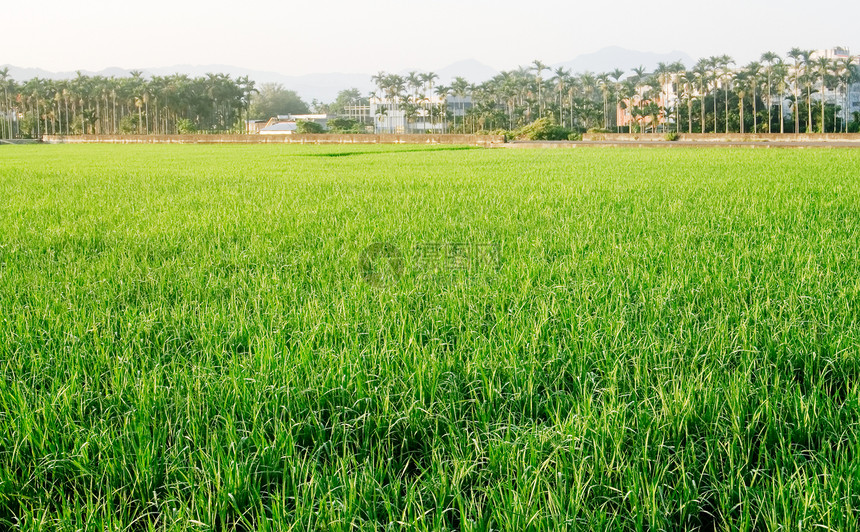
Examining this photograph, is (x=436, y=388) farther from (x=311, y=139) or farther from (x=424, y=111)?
(x=424, y=111)

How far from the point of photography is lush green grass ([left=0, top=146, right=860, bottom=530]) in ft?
5.36

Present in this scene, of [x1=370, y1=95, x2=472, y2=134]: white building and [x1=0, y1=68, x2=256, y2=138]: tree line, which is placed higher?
[x1=0, y1=68, x2=256, y2=138]: tree line

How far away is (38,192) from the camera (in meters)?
10.5

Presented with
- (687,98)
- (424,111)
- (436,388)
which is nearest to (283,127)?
(424,111)

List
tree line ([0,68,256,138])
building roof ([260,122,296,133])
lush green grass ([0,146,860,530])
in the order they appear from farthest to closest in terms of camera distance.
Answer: tree line ([0,68,256,138]) < building roof ([260,122,296,133]) < lush green grass ([0,146,860,530])

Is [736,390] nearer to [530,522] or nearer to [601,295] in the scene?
[530,522]

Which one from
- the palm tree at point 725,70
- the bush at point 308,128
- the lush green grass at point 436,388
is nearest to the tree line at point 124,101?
the bush at point 308,128

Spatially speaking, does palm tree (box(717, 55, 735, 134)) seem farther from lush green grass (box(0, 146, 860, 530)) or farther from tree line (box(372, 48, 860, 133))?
lush green grass (box(0, 146, 860, 530))

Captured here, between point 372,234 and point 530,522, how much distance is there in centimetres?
433

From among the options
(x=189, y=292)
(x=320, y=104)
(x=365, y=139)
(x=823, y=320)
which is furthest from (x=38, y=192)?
(x=320, y=104)

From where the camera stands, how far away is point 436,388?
2.24m

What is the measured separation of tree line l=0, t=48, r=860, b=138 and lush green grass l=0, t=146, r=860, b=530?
49923 mm

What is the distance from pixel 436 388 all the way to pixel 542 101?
85.2m

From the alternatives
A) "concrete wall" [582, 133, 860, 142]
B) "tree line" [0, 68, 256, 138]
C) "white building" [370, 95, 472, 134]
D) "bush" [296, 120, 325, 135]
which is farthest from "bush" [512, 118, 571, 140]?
"tree line" [0, 68, 256, 138]
